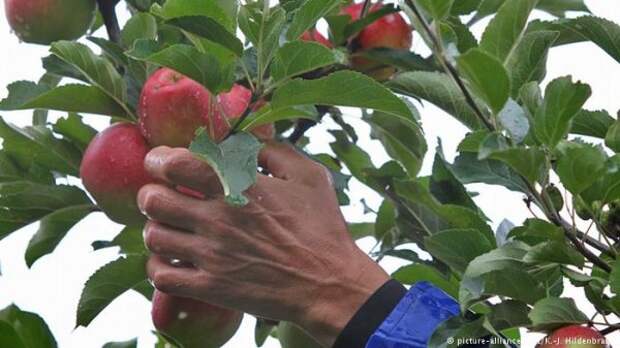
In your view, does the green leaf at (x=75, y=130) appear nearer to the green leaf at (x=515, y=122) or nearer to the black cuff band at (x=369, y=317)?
the black cuff band at (x=369, y=317)

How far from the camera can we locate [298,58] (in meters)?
1.15

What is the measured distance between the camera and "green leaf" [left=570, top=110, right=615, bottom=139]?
49.6 inches

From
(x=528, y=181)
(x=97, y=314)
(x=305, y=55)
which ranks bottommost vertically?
(x=97, y=314)

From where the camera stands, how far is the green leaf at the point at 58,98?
125 cm

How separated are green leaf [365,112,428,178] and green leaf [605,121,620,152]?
0.98 ft

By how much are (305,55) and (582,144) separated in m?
0.28

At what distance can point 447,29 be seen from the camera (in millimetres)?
1204

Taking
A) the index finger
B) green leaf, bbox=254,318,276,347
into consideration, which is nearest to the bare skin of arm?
the index finger

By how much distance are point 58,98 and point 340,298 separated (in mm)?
388

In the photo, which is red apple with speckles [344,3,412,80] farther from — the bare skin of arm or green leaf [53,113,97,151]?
green leaf [53,113,97,151]

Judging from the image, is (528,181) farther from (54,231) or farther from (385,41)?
(54,231)

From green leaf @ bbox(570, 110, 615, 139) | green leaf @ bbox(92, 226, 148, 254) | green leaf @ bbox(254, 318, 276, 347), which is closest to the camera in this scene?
green leaf @ bbox(570, 110, 615, 139)

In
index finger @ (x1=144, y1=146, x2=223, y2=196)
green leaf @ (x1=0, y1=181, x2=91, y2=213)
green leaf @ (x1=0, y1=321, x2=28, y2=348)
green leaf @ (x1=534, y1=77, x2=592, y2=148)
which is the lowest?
green leaf @ (x1=0, y1=321, x2=28, y2=348)

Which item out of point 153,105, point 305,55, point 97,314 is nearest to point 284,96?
point 305,55
